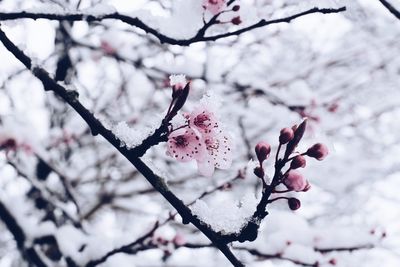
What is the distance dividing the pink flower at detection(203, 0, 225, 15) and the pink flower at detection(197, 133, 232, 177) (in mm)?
604

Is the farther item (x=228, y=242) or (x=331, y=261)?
(x=331, y=261)

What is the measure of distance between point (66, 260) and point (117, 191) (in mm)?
2641

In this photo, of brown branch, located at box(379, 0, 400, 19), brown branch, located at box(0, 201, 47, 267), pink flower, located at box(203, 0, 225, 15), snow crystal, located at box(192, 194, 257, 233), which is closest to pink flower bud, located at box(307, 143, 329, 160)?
snow crystal, located at box(192, 194, 257, 233)

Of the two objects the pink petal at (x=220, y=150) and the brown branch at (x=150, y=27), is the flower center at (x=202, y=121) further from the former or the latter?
the brown branch at (x=150, y=27)

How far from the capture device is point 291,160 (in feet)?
4.27

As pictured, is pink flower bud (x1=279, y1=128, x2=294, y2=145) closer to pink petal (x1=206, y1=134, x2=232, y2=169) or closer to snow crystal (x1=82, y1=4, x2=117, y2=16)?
pink petal (x1=206, y1=134, x2=232, y2=169)

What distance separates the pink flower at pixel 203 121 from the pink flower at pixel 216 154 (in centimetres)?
3

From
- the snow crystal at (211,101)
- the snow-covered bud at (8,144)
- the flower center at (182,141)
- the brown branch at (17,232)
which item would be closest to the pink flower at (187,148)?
the flower center at (182,141)

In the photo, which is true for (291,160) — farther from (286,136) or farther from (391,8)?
(391,8)

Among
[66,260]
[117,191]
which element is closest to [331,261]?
[66,260]

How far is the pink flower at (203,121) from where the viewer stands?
4.76 feet

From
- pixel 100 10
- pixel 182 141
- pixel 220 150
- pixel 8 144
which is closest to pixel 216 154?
pixel 220 150

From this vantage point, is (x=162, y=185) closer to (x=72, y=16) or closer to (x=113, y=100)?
(x=72, y=16)

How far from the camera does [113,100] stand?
19.7 ft
